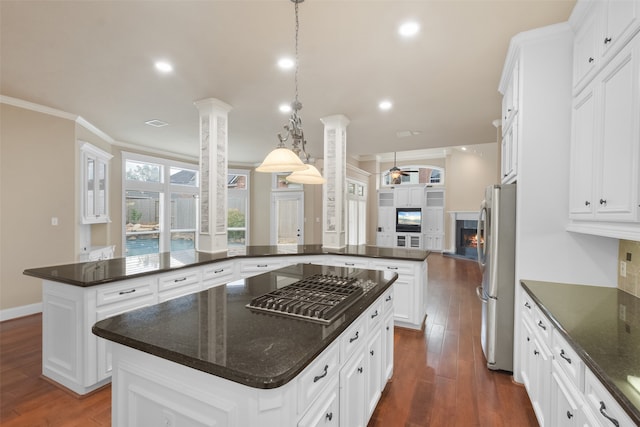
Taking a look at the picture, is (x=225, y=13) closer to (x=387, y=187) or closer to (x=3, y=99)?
(x=3, y=99)

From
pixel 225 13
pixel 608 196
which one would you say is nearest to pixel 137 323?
pixel 225 13

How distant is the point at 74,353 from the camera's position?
2.24 meters

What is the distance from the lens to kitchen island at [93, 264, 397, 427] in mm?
Result: 969

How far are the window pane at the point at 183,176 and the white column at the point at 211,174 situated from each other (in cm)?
384

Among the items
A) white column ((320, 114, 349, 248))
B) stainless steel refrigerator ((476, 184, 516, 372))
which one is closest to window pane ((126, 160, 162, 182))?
white column ((320, 114, 349, 248))

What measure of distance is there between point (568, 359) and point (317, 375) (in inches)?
48.0

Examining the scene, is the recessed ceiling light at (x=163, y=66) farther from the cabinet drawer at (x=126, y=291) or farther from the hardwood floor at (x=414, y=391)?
the hardwood floor at (x=414, y=391)

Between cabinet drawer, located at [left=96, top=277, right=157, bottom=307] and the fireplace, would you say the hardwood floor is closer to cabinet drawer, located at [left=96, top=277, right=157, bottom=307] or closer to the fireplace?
cabinet drawer, located at [left=96, top=277, right=157, bottom=307]

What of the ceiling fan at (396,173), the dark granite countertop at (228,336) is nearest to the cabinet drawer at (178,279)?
the dark granite countertop at (228,336)

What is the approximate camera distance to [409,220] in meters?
10.2

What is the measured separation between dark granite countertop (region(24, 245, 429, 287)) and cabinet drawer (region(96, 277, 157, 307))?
0.08 metres

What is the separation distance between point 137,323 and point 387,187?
10.2 meters

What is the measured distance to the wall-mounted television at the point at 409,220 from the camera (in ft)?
33.0

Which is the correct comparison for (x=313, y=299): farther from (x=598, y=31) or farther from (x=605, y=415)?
(x=598, y=31)
